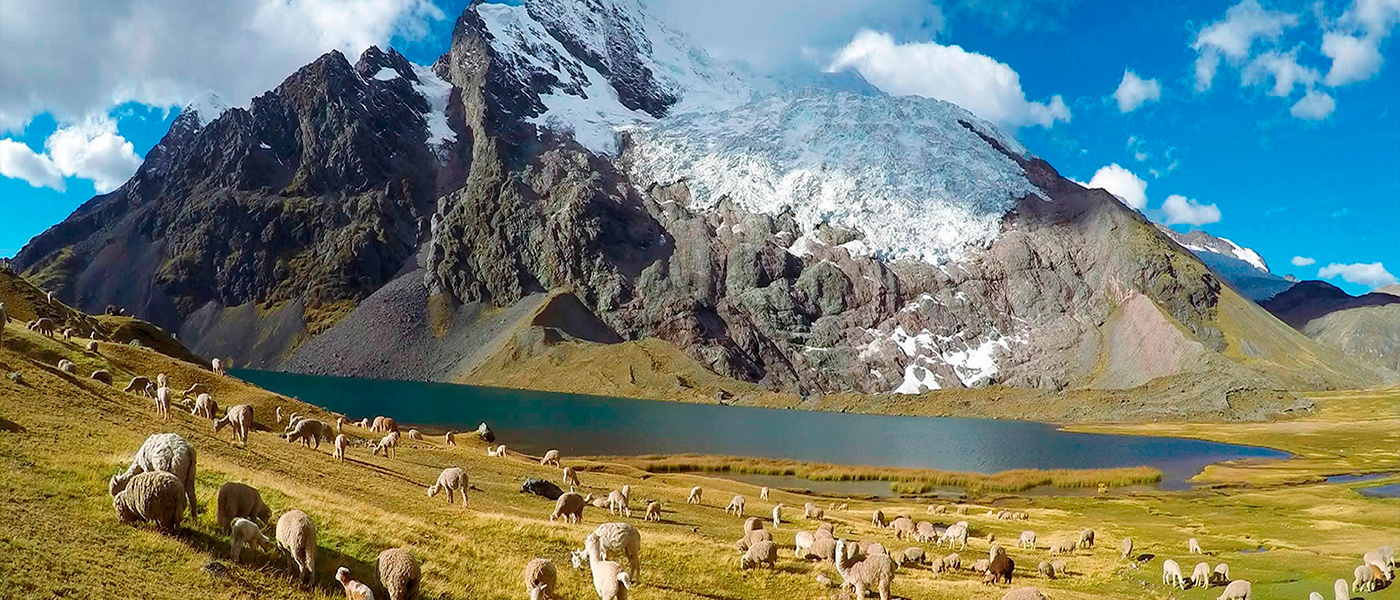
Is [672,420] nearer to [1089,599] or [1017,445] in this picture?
[1017,445]

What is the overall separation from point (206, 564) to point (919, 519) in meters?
54.2

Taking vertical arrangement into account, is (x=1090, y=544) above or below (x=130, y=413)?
below

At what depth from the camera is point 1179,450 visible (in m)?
154

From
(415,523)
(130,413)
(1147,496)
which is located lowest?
(1147,496)

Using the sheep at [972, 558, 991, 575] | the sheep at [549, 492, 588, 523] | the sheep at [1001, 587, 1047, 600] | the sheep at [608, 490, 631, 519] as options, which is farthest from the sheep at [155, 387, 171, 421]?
the sheep at [972, 558, 991, 575]

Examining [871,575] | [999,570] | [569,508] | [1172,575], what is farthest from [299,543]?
[1172,575]

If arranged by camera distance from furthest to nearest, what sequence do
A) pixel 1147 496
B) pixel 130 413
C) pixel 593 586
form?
pixel 1147 496 < pixel 130 413 < pixel 593 586

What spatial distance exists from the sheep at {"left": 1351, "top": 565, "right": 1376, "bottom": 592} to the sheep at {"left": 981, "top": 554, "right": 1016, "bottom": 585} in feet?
43.9

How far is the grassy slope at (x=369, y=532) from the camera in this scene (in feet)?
55.0

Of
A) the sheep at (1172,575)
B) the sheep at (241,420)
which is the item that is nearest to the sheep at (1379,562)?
the sheep at (1172,575)

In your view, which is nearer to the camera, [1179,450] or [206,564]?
[206,564]

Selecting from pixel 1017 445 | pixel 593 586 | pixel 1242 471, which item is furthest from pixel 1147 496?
pixel 593 586

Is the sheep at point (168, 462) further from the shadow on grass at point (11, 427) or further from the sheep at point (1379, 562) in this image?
the sheep at point (1379, 562)

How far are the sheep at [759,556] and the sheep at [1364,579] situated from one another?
78.7ft
